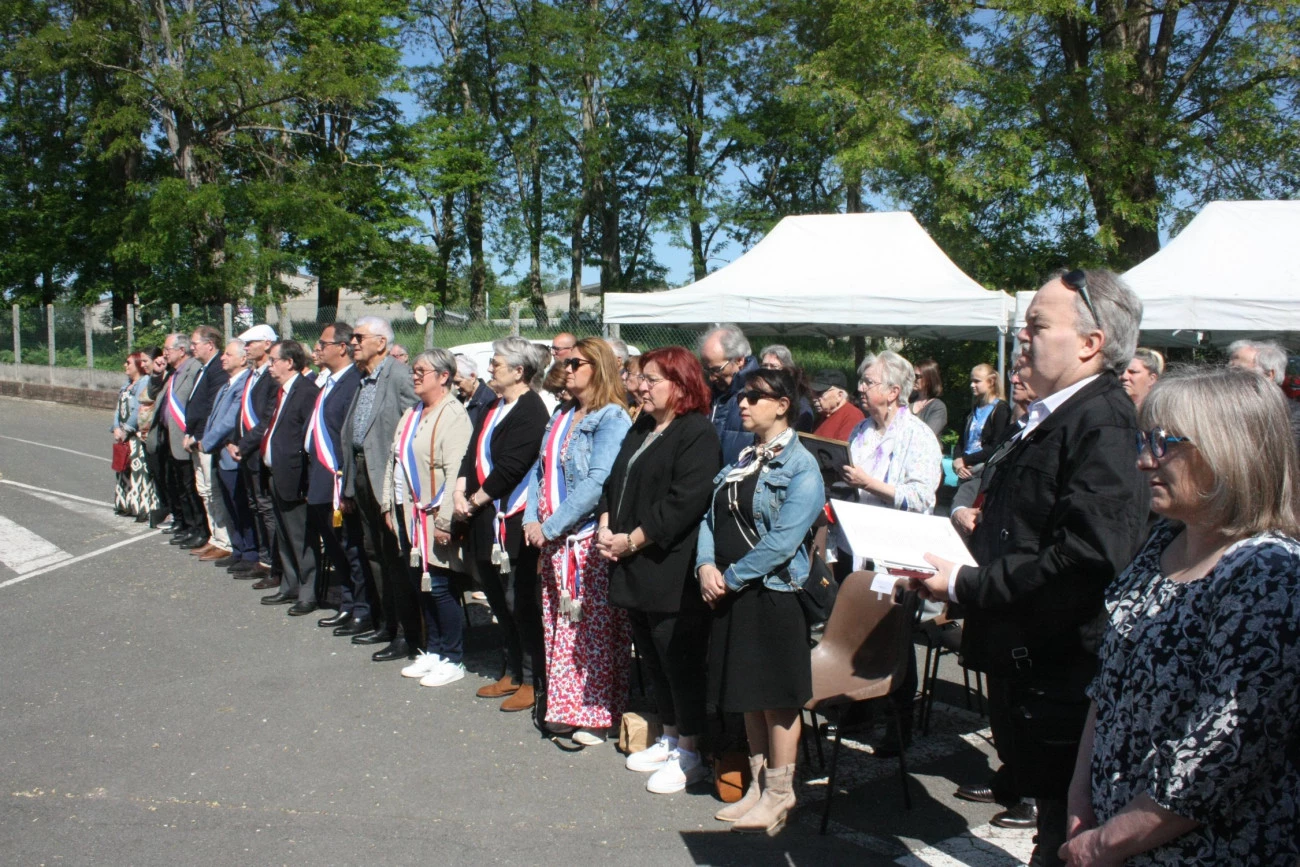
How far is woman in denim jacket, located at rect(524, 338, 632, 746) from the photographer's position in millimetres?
5184

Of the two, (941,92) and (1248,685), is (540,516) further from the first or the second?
(941,92)

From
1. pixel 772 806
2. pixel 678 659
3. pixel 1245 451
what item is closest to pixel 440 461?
pixel 678 659

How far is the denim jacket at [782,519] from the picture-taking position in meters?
4.10

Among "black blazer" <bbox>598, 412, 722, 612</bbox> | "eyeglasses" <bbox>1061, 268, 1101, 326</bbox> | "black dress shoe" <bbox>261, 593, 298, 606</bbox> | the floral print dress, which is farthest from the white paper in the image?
"black dress shoe" <bbox>261, 593, 298, 606</bbox>

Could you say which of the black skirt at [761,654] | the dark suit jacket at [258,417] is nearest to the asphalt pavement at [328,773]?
the black skirt at [761,654]

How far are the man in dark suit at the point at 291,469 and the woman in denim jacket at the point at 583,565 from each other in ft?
9.44

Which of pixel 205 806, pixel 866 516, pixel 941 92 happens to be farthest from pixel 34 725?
pixel 941 92

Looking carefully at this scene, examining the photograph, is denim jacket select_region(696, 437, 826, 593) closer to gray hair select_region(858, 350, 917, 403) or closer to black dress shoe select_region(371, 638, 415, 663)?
gray hair select_region(858, 350, 917, 403)

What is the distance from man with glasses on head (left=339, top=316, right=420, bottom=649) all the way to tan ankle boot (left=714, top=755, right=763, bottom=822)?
290 cm

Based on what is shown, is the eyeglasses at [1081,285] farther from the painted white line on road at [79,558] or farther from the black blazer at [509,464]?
the painted white line on road at [79,558]

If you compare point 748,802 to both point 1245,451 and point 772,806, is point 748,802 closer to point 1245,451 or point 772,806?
point 772,806

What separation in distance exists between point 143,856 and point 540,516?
7.60 ft

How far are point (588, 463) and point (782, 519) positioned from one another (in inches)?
54.7

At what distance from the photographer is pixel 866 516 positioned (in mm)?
3436
